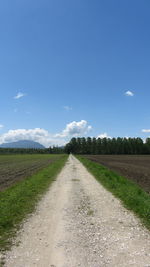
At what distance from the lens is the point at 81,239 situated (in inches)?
276

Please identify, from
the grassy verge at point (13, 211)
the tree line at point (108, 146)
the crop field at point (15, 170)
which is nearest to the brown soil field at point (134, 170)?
the grassy verge at point (13, 211)

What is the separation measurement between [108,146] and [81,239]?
6173 inches

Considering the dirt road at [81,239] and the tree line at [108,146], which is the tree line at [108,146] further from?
the dirt road at [81,239]

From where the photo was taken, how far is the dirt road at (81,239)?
5629mm

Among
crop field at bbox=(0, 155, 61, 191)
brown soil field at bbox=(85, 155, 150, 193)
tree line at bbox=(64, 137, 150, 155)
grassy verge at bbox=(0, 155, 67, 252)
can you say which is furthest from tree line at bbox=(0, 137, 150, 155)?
grassy verge at bbox=(0, 155, 67, 252)

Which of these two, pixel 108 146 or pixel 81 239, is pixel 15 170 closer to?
pixel 81 239

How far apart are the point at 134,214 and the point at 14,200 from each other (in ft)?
20.6

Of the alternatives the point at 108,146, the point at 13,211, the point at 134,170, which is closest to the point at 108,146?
the point at 108,146

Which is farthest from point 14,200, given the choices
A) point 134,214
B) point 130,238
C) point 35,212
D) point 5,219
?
point 130,238

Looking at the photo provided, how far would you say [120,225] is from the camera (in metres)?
8.41

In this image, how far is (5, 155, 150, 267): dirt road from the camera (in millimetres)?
5629

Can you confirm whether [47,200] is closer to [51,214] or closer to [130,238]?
[51,214]

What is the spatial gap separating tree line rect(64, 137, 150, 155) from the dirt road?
484 feet

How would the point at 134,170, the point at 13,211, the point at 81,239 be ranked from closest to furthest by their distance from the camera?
the point at 81,239 → the point at 13,211 → the point at 134,170
